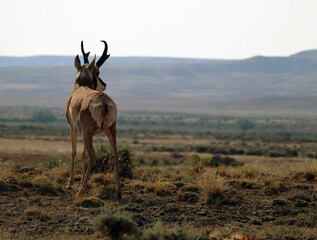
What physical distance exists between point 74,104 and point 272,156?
2432 centimetres

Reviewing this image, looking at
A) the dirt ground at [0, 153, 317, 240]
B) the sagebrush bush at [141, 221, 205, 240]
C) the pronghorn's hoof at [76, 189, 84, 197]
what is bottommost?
the dirt ground at [0, 153, 317, 240]

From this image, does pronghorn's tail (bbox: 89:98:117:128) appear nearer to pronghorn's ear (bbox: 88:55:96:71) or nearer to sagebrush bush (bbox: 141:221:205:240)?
pronghorn's ear (bbox: 88:55:96:71)

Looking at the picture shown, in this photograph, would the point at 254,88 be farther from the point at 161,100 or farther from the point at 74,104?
the point at 74,104

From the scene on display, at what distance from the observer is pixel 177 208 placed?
10148mm

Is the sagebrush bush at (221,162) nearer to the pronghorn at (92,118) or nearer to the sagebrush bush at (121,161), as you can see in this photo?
the sagebrush bush at (121,161)

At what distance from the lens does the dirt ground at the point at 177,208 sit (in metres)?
8.66

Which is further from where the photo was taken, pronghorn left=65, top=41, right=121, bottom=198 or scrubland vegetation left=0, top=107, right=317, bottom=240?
pronghorn left=65, top=41, right=121, bottom=198

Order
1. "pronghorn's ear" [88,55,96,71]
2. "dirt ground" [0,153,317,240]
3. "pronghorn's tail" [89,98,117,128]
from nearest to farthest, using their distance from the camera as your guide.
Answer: "dirt ground" [0,153,317,240], "pronghorn's tail" [89,98,117,128], "pronghorn's ear" [88,55,96,71]

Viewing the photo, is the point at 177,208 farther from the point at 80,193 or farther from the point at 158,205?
the point at 80,193

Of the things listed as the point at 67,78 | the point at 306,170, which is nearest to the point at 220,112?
the point at 67,78

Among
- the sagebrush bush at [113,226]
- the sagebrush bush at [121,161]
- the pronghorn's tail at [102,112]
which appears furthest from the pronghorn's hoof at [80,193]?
the sagebrush bush at [113,226]

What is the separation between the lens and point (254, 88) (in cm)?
18812

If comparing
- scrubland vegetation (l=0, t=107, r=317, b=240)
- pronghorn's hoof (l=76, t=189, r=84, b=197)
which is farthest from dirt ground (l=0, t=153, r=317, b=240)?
pronghorn's hoof (l=76, t=189, r=84, b=197)

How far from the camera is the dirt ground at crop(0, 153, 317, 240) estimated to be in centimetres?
866
